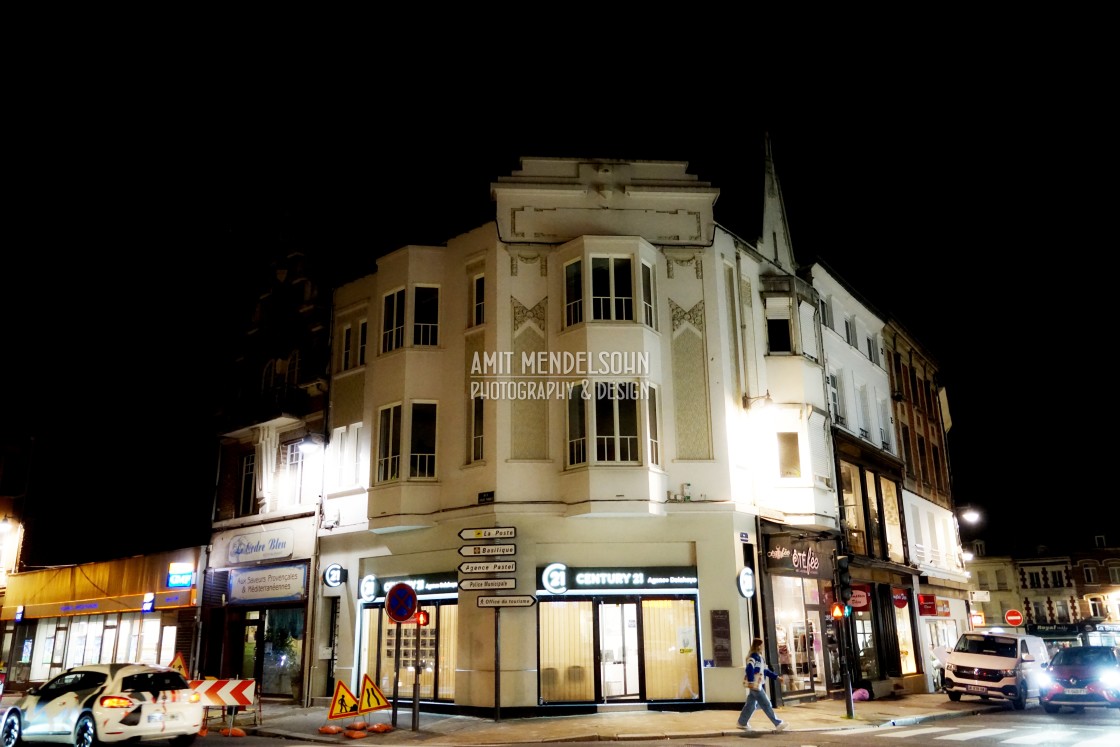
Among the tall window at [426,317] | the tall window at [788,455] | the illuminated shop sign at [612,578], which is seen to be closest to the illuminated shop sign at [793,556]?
the tall window at [788,455]

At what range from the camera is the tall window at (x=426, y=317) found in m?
21.1

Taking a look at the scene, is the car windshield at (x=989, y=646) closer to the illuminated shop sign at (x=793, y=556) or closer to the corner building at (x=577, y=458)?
the corner building at (x=577, y=458)

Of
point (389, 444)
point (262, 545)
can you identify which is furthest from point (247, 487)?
point (389, 444)

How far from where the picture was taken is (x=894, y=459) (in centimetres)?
2798

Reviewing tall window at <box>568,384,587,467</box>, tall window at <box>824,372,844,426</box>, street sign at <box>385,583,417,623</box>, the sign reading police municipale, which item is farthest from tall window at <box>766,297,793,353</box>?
the sign reading police municipale

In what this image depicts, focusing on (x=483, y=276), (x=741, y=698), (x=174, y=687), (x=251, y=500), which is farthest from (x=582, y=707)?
(x=251, y=500)

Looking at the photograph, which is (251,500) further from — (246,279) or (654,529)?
(654,529)

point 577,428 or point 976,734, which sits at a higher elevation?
point 577,428

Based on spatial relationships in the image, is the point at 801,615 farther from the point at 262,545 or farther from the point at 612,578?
the point at 262,545

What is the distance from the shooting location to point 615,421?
18.4 meters

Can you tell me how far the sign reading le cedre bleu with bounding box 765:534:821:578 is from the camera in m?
19.5

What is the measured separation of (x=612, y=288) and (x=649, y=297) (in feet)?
3.68

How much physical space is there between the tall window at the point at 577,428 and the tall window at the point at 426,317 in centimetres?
442

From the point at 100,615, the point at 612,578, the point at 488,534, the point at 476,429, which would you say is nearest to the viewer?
the point at 488,534
